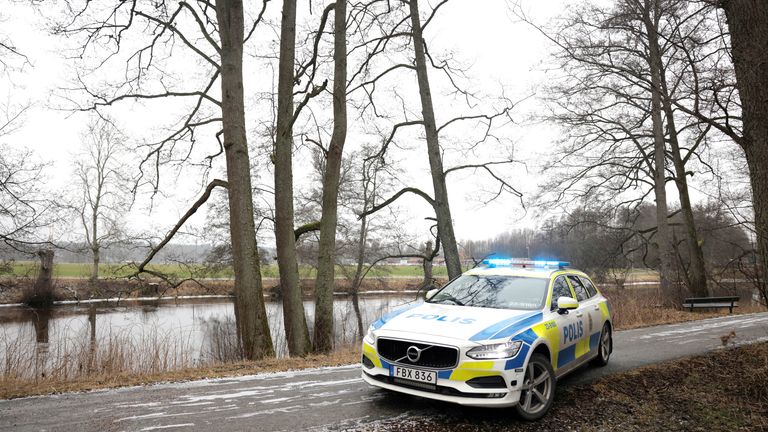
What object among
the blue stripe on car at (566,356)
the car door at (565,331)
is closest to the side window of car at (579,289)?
the car door at (565,331)

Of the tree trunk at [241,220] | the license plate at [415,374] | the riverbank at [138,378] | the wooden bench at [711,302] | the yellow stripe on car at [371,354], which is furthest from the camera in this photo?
the wooden bench at [711,302]

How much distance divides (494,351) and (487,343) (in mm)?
101

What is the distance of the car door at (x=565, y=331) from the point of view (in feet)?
19.3

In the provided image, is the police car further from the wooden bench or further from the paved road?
the wooden bench

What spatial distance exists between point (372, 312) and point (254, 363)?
18838 mm

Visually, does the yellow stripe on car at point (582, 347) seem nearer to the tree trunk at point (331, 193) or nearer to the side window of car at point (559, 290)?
the side window of car at point (559, 290)

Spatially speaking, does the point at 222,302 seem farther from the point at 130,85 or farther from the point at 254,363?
the point at 254,363

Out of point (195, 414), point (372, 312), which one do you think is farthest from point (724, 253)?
point (195, 414)

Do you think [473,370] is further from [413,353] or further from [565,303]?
[565,303]

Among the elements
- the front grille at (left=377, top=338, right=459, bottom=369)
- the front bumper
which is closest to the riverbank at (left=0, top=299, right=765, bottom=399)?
the front grille at (left=377, top=338, right=459, bottom=369)

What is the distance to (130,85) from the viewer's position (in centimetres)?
1239

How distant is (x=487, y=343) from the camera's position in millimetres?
4895

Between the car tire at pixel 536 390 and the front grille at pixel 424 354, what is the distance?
2.73 feet

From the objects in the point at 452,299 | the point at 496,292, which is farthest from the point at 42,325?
the point at 496,292
